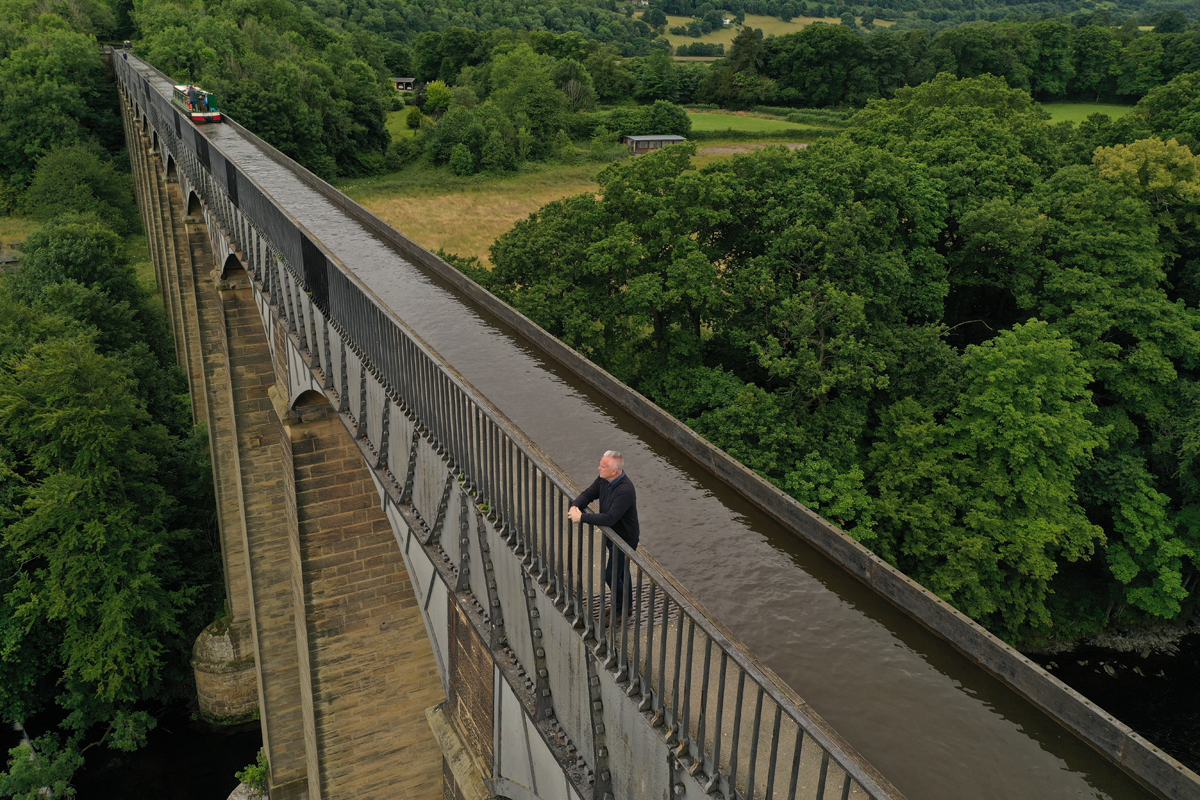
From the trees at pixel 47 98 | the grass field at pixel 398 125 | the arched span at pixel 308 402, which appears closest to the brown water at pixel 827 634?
the arched span at pixel 308 402

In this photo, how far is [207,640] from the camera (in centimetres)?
2630

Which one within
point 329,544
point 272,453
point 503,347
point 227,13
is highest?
point 227,13

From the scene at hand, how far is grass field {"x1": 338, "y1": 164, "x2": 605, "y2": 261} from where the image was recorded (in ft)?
175

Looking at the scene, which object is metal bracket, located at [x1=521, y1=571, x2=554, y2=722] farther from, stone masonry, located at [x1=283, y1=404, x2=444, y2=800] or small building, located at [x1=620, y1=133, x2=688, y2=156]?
small building, located at [x1=620, y1=133, x2=688, y2=156]

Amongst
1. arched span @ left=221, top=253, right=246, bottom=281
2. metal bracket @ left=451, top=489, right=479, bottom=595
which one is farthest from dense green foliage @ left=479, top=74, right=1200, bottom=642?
metal bracket @ left=451, top=489, right=479, bottom=595

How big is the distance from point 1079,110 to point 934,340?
5989 centimetres

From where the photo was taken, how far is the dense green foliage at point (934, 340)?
22.2 meters

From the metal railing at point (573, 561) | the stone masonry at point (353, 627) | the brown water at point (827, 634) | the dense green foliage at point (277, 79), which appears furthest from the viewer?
the dense green foliage at point (277, 79)

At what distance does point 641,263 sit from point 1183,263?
61.4ft

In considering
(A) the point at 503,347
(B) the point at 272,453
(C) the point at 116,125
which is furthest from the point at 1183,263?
(C) the point at 116,125

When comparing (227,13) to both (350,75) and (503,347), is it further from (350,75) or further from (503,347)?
(503,347)

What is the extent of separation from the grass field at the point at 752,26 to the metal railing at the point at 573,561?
13789cm

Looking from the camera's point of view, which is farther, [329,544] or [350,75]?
[350,75]

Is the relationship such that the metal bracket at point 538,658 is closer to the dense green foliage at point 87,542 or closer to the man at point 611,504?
the man at point 611,504
